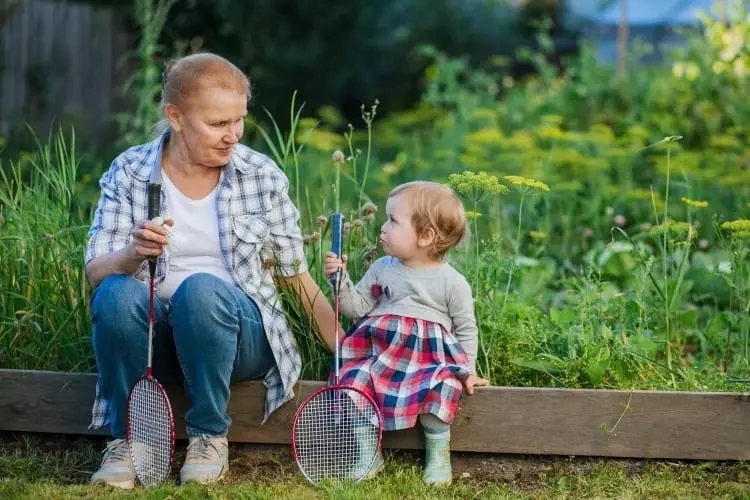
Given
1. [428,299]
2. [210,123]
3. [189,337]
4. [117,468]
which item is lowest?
[117,468]

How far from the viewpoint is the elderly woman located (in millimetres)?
3049

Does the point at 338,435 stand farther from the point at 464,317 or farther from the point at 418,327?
the point at 464,317

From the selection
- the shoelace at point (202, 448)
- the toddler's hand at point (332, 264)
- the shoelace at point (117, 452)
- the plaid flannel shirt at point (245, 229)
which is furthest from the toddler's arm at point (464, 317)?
the shoelace at point (117, 452)

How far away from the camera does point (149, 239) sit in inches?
114

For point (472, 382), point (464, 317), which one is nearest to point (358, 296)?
point (464, 317)

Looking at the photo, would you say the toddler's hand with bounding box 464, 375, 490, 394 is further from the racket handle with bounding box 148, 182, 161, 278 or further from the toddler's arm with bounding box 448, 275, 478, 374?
the racket handle with bounding box 148, 182, 161, 278

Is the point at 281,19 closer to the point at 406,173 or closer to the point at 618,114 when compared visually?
the point at 618,114

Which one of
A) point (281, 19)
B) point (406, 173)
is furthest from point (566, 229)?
point (281, 19)

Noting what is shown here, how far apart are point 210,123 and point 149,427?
868 mm

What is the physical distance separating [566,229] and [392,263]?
2.09 metres

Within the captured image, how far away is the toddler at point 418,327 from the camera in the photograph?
315 cm

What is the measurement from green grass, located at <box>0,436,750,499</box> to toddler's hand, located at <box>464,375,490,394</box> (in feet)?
0.77

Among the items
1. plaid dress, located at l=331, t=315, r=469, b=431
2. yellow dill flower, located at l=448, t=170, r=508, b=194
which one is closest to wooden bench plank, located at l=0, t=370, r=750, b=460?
plaid dress, located at l=331, t=315, r=469, b=431

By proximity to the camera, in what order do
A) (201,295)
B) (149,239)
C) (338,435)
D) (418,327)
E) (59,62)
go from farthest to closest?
(59,62) < (418,327) < (338,435) < (201,295) < (149,239)
